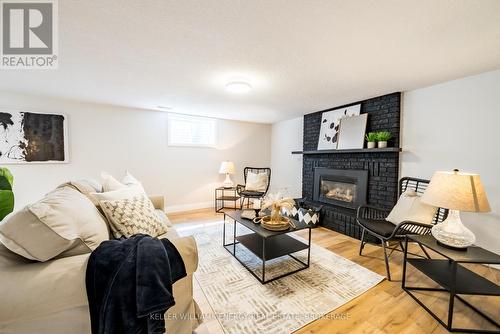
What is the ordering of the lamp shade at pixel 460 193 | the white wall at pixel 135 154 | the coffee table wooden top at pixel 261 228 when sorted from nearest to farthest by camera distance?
the lamp shade at pixel 460 193 < the coffee table wooden top at pixel 261 228 < the white wall at pixel 135 154

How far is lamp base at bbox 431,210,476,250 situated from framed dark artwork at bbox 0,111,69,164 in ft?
16.0

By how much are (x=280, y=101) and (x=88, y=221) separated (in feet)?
9.79

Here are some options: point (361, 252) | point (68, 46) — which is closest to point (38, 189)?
point (68, 46)

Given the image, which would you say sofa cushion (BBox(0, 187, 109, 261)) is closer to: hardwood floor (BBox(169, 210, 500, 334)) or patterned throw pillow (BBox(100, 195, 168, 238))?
patterned throw pillow (BBox(100, 195, 168, 238))

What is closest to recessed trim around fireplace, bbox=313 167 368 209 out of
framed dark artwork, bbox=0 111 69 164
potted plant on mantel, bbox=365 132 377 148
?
potted plant on mantel, bbox=365 132 377 148

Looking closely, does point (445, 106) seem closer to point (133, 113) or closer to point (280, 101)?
A: point (280, 101)

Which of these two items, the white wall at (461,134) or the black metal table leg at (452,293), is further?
the white wall at (461,134)

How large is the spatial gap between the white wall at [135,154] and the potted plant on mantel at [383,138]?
2.96 meters

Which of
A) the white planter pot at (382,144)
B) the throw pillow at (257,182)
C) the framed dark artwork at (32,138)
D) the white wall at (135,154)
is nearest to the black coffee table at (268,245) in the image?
the white planter pot at (382,144)

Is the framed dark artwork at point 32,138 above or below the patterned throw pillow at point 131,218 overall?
above

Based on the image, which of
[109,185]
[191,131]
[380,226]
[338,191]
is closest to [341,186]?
[338,191]

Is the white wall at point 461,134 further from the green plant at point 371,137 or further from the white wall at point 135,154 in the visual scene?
the white wall at point 135,154

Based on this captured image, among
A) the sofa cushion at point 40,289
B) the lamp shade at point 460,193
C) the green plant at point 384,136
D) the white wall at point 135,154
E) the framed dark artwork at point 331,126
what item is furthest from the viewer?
the framed dark artwork at point 331,126

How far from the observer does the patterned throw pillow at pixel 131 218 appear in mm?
1521
